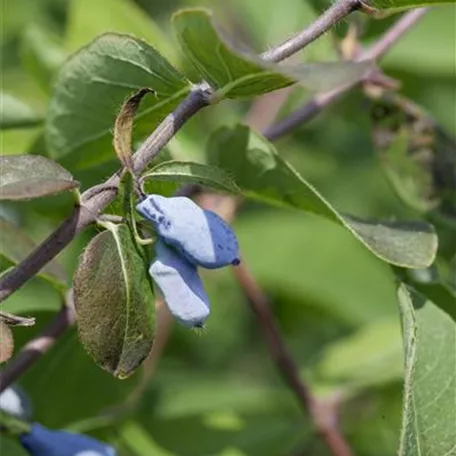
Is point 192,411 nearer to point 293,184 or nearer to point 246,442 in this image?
point 246,442

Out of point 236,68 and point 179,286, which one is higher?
point 236,68

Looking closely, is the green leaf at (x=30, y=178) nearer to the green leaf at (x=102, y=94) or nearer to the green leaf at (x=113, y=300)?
the green leaf at (x=113, y=300)

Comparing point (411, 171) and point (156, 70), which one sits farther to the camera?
point (411, 171)

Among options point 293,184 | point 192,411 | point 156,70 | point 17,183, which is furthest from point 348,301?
point 17,183

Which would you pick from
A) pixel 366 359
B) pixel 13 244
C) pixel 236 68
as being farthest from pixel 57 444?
pixel 366 359

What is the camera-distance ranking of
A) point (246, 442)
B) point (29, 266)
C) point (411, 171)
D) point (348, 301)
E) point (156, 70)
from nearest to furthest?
point (29, 266) → point (156, 70) → point (411, 171) → point (246, 442) → point (348, 301)

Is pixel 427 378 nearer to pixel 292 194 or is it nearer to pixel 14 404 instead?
pixel 292 194
